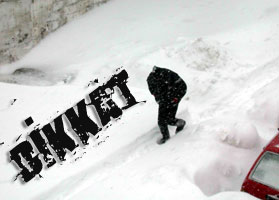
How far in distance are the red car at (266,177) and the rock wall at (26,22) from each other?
26.7 feet

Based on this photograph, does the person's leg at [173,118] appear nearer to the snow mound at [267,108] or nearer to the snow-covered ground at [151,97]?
the snow-covered ground at [151,97]

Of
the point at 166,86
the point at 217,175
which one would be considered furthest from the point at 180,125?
the point at 217,175

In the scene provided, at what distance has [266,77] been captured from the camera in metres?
8.42

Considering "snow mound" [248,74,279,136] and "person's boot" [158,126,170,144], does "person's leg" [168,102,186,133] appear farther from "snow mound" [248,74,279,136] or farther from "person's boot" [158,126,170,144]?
"snow mound" [248,74,279,136]

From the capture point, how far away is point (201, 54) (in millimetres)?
9484

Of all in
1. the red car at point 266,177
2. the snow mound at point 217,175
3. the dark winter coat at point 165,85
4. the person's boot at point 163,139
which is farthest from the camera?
the person's boot at point 163,139

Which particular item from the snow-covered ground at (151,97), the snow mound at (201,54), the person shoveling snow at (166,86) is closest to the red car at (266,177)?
the snow-covered ground at (151,97)

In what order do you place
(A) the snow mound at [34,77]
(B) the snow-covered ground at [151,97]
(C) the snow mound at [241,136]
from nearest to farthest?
(B) the snow-covered ground at [151,97] < (C) the snow mound at [241,136] < (A) the snow mound at [34,77]

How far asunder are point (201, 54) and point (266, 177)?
17.1ft

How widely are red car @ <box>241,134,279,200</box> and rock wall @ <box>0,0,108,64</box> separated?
26.7 ft

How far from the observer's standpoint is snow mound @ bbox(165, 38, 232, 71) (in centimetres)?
922

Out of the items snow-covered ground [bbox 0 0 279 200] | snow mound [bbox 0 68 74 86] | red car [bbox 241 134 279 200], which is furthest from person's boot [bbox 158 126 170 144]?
snow mound [bbox 0 68 74 86]

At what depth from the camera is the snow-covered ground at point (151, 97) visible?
18.8ft

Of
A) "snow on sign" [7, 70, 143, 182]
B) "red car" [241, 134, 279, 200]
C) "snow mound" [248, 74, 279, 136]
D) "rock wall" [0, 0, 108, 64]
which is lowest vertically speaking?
"snow mound" [248, 74, 279, 136]
